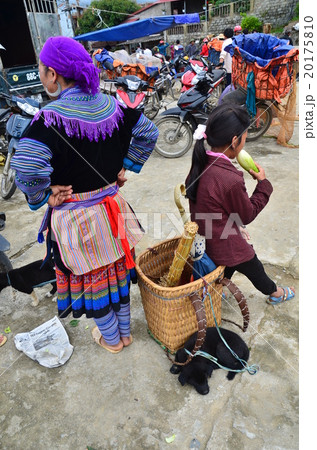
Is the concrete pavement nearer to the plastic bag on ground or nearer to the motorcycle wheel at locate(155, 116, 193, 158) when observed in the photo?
the plastic bag on ground

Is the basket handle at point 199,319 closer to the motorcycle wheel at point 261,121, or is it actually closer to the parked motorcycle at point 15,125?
the parked motorcycle at point 15,125

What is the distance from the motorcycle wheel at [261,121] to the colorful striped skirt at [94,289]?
13.2ft

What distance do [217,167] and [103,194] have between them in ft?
1.98

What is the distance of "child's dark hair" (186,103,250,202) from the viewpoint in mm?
1542

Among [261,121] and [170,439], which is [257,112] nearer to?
[261,121]

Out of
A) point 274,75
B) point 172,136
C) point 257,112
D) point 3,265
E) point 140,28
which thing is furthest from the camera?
point 140,28

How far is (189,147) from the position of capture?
16.2ft

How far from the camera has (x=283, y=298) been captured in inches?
85.7

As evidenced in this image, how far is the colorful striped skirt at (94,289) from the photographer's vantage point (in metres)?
1.68

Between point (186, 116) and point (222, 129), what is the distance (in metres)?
3.41

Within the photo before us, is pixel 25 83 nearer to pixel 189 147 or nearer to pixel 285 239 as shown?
pixel 189 147

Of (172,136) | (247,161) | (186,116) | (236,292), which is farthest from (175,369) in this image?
(186,116)

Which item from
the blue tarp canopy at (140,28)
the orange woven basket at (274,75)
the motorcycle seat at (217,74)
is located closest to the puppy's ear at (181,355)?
the orange woven basket at (274,75)
